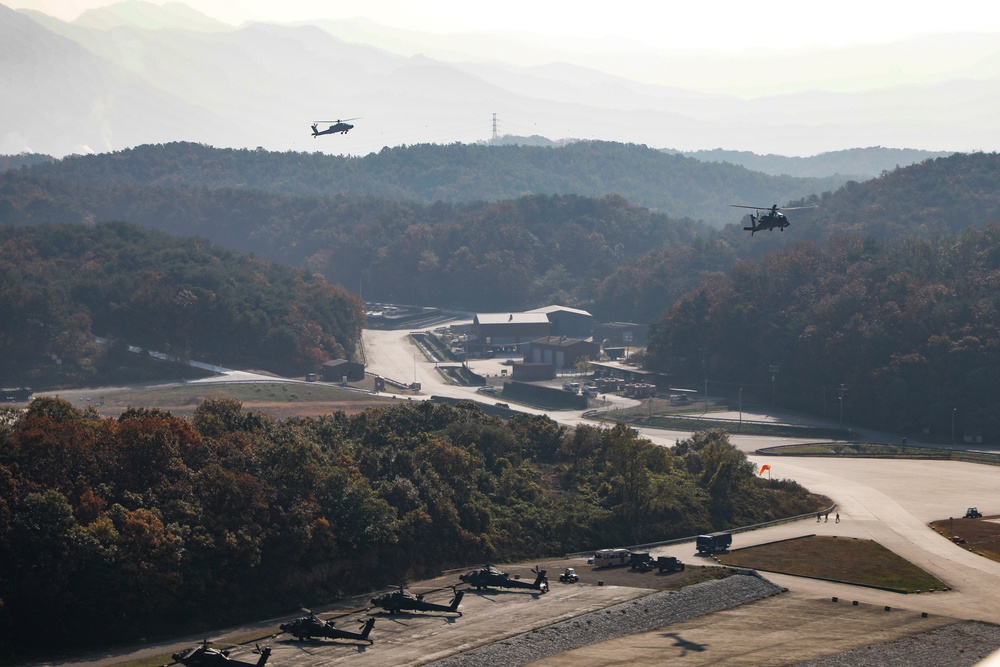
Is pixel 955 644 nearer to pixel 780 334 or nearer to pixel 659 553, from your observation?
pixel 659 553

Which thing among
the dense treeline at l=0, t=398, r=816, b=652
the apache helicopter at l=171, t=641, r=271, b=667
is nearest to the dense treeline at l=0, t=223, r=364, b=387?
the dense treeline at l=0, t=398, r=816, b=652

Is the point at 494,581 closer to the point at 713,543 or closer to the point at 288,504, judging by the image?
the point at 288,504

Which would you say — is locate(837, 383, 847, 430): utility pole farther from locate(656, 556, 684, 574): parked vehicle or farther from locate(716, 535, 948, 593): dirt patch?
locate(656, 556, 684, 574): parked vehicle

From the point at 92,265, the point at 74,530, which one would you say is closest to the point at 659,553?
the point at 74,530

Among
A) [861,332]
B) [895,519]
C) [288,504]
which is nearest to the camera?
[288,504]

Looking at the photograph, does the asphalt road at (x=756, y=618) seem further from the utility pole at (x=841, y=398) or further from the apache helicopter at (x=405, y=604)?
the utility pole at (x=841, y=398)

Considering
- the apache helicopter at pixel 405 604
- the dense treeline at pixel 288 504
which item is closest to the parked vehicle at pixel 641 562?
the dense treeline at pixel 288 504

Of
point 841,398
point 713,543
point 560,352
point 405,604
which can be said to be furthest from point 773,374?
point 405,604
